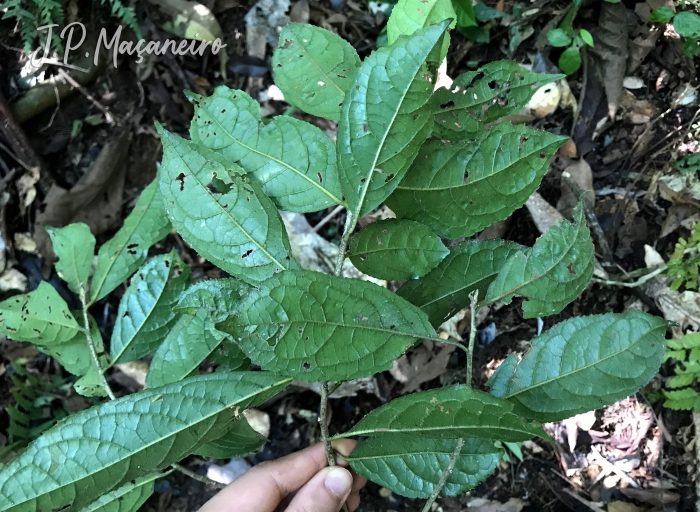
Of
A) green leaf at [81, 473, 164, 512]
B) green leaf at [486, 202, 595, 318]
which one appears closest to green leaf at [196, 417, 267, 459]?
green leaf at [81, 473, 164, 512]

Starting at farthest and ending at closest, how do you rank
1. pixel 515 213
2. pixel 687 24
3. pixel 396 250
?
1. pixel 515 213
2. pixel 687 24
3. pixel 396 250

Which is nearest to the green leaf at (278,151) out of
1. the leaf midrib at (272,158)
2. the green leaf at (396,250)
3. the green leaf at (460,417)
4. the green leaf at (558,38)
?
the leaf midrib at (272,158)

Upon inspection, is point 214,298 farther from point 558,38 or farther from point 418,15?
point 558,38

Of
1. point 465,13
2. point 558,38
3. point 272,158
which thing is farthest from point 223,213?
point 558,38

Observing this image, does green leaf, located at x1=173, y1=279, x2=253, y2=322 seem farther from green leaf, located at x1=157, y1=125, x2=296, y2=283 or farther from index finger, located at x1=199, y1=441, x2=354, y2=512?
index finger, located at x1=199, y1=441, x2=354, y2=512

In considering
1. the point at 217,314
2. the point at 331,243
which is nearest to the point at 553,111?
the point at 331,243

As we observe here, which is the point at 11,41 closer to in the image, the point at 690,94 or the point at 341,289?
the point at 341,289
